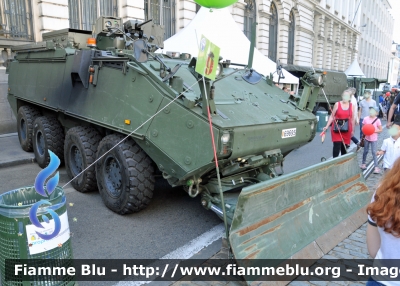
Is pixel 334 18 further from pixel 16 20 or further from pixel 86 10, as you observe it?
pixel 16 20

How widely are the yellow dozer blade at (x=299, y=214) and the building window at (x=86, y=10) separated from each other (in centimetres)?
1047

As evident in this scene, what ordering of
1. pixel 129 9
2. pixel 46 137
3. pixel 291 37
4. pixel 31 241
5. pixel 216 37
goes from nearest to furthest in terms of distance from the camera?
1. pixel 31 241
2. pixel 46 137
3. pixel 216 37
4. pixel 129 9
5. pixel 291 37

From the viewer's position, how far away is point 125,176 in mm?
4398

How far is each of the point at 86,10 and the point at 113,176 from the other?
9583mm

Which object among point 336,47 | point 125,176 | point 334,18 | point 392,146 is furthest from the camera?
point 336,47

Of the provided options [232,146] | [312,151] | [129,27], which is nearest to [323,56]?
[312,151]

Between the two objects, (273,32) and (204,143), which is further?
(273,32)

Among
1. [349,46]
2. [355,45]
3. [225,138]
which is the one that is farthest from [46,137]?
[355,45]

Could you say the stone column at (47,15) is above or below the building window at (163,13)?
below

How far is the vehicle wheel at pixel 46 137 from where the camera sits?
647 centimetres

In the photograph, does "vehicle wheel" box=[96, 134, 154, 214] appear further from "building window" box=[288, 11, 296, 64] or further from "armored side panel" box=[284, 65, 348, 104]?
"building window" box=[288, 11, 296, 64]

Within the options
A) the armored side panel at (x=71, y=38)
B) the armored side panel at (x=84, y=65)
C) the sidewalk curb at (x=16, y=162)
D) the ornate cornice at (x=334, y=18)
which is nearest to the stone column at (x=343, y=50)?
the ornate cornice at (x=334, y=18)

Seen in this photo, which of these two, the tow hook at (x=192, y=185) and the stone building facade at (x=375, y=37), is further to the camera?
the stone building facade at (x=375, y=37)

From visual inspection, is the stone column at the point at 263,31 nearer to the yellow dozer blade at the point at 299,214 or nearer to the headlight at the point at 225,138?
the yellow dozer blade at the point at 299,214
